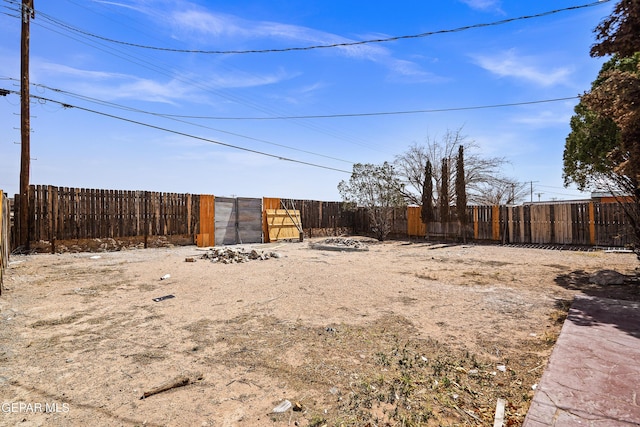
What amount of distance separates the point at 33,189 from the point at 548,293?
14343 millimetres

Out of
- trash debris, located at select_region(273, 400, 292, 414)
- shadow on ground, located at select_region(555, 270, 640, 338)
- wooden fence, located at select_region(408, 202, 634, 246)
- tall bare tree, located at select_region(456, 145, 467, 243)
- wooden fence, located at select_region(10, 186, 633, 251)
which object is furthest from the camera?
tall bare tree, located at select_region(456, 145, 467, 243)

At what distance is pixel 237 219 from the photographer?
53.3 feet

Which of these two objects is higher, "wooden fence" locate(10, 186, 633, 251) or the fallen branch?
"wooden fence" locate(10, 186, 633, 251)

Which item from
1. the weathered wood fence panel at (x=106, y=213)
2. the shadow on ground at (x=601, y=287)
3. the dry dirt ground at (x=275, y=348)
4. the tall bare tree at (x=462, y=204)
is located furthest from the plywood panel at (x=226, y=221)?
the shadow on ground at (x=601, y=287)

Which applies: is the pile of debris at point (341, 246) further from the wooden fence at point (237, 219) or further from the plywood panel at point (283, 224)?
the wooden fence at point (237, 219)

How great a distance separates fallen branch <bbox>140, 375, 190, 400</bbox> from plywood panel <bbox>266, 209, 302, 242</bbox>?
14483 mm

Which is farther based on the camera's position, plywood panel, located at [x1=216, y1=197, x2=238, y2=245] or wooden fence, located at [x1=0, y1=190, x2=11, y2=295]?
plywood panel, located at [x1=216, y1=197, x2=238, y2=245]

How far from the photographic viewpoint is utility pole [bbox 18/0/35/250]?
1009 centimetres

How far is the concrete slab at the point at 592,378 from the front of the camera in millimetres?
2035

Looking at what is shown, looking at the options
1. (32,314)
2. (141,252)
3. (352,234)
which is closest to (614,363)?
(32,314)

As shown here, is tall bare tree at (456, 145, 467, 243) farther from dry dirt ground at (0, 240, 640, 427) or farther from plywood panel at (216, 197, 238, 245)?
plywood panel at (216, 197, 238, 245)

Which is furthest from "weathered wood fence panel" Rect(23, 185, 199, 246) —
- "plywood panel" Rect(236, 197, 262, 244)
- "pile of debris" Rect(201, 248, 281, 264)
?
"pile of debris" Rect(201, 248, 281, 264)

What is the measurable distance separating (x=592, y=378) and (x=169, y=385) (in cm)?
335

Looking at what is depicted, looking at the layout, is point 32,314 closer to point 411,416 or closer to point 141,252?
point 411,416
